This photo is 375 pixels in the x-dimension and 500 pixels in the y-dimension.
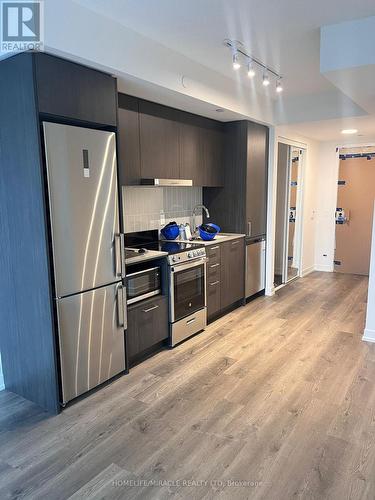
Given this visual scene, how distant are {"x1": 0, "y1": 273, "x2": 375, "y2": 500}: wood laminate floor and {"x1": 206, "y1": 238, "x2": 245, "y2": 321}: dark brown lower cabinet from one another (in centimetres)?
72

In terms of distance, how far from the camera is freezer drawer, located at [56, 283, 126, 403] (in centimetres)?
256

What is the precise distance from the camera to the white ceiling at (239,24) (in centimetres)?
239

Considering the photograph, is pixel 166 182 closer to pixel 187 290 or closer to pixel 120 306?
pixel 187 290

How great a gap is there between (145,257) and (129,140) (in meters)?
1.07

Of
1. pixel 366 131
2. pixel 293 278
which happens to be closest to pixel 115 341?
pixel 293 278

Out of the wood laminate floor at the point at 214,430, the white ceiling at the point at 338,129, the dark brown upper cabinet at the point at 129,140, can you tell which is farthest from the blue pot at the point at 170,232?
the white ceiling at the point at 338,129

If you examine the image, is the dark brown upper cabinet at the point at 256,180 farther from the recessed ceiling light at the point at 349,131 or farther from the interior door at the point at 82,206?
the interior door at the point at 82,206

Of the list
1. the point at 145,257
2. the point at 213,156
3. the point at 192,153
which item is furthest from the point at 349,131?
the point at 145,257

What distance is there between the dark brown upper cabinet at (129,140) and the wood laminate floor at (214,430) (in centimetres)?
173

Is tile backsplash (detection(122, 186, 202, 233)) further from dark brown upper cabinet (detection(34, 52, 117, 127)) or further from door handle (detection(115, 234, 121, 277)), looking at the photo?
dark brown upper cabinet (detection(34, 52, 117, 127))

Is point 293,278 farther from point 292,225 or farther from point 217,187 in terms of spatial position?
point 217,187
